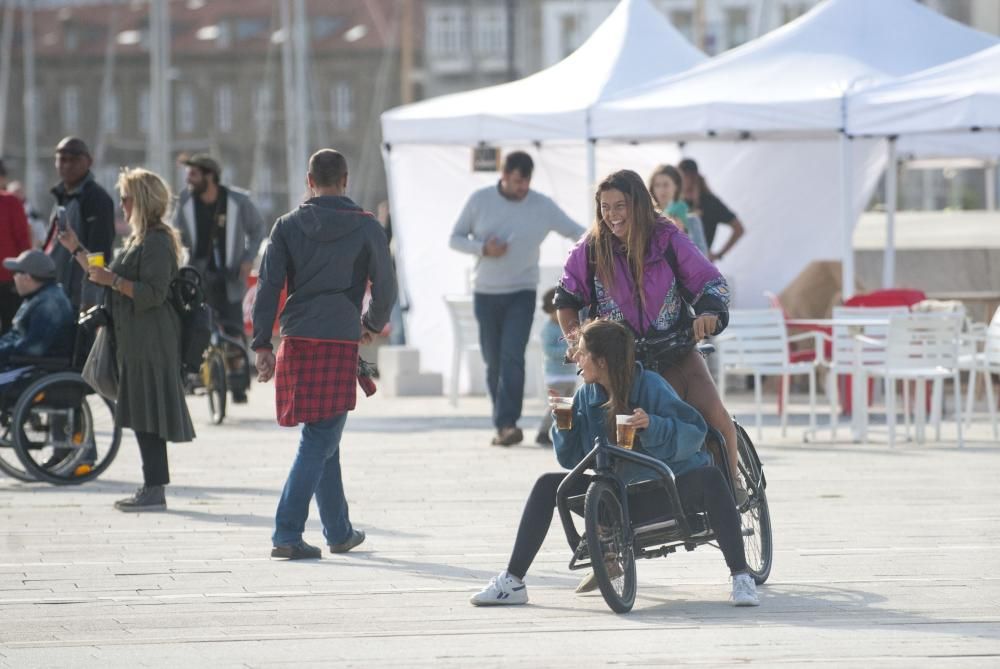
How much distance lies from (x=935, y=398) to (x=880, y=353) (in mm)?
468

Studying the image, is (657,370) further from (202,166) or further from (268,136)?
(268,136)

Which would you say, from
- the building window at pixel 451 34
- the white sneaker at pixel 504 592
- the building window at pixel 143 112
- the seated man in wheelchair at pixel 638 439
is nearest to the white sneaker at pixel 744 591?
the seated man in wheelchair at pixel 638 439

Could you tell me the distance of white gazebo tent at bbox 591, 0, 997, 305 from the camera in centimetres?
1582

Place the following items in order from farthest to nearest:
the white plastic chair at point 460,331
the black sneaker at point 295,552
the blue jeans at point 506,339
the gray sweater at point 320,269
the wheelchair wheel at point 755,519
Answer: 1. the white plastic chair at point 460,331
2. the blue jeans at point 506,339
3. the black sneaker at point 295,552
4. the gray sweater at point 320,269
5. the wheelchair wheel at point 755,519

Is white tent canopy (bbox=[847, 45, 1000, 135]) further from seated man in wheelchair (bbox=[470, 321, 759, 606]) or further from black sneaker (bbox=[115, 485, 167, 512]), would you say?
seated man in wheelchair (bbox=[470, 321, 759, 606])

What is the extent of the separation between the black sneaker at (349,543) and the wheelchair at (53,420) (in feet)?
7.73

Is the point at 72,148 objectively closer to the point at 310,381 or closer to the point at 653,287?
the point at 310,381

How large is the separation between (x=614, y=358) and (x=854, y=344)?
6.77 meters

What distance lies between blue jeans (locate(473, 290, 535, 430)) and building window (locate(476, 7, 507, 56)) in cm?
7896

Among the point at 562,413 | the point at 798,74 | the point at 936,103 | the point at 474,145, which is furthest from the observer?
the point at 474,145

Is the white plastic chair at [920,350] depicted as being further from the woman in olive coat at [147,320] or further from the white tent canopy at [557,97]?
the woman in olive coat at [147,320]

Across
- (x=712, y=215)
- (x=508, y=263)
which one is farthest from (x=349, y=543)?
(x=712, y=215)

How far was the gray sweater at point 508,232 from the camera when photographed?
13.2 meters

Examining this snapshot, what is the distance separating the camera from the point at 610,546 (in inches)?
279
